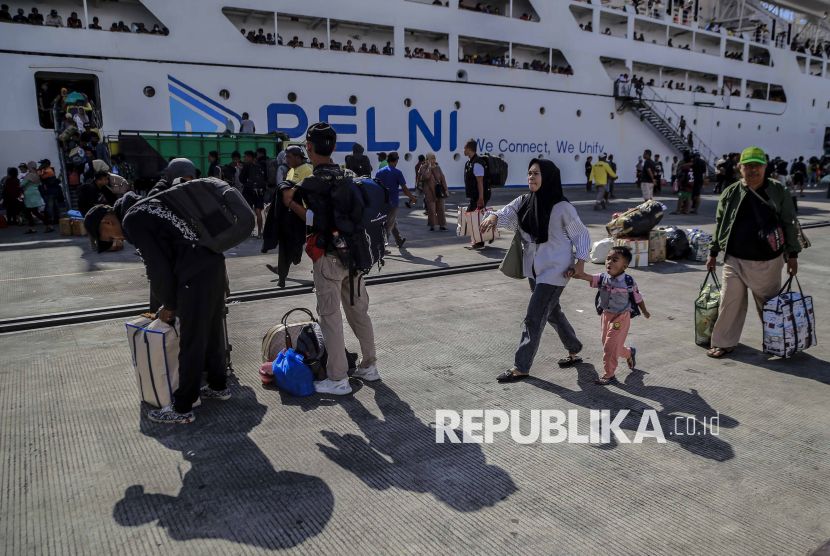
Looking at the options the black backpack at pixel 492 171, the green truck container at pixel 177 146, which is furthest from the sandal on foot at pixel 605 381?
the green truck container at pixel 177 146

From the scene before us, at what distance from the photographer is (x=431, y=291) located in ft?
23.1

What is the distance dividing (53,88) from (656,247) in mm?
18379

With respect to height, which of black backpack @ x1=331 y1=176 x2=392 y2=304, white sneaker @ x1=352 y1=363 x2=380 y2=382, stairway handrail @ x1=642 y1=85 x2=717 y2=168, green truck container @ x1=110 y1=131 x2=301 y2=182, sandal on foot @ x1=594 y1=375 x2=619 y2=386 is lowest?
sandal on foot @ x1=594 y1=375 x2=619 y2=386

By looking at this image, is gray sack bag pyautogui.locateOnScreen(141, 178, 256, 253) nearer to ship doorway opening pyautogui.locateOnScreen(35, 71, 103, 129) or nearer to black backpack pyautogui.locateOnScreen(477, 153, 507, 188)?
black backpack pyautogui.locateOnScreen(477, 153, 507, 188)

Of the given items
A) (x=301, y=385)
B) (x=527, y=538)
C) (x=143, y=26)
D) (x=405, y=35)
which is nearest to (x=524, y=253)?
(x=301, y=385)

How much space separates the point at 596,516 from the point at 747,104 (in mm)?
38484

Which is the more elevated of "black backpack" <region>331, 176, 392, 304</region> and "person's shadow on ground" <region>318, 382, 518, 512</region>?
"black backpack" <region>331, 176, 392, 304</region>

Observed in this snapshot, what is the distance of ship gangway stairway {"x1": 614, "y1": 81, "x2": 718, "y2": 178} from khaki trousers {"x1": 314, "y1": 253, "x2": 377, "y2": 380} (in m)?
27.2

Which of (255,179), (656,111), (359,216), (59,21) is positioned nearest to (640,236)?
(359,216)

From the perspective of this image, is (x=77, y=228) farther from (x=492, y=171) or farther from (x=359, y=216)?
(x=359, y=216)

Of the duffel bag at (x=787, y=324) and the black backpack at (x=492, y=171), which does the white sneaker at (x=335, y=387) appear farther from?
the black backpack at (x=492, y=171)

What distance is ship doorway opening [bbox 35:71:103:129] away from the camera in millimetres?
16172

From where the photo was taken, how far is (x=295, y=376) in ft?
12.8

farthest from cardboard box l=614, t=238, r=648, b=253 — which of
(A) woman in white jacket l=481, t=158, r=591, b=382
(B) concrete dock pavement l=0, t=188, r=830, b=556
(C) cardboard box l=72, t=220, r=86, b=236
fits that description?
(C) cardboard box l=72, t=220, r=86, b=236
